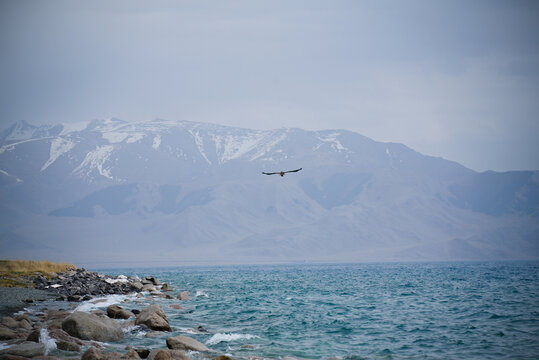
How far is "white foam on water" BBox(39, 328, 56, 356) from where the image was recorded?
21.6 m

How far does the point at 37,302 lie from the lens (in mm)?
38688

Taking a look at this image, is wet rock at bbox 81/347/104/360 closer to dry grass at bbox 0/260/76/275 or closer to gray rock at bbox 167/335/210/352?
gray rock at bbox 167/335/210/352

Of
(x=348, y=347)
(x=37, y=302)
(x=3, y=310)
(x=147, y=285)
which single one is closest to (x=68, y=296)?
(x=37, y=302)

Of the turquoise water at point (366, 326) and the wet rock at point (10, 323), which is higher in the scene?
the wet rock at point (10, 323)

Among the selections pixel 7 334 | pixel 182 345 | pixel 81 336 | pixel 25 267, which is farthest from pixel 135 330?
pixel 25 267

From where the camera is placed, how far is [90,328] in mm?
25719

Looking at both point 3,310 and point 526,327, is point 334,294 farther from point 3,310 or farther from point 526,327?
point 3,310

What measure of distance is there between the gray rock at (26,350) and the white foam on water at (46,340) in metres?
0.50

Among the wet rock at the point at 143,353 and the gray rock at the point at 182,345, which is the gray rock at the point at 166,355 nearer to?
the wet rock at the point at 143,353

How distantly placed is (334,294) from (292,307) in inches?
508

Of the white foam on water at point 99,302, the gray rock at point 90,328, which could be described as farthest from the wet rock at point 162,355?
the white foam on water at point 99,302

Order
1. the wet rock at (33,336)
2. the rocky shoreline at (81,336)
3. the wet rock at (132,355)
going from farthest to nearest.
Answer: the wet rock at (33,336)
the wet rock at (132,355)
the rocky shoreline at (81,336)

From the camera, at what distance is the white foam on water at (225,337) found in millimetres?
27500

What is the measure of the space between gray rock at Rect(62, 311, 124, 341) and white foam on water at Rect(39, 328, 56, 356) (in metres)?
2.30
